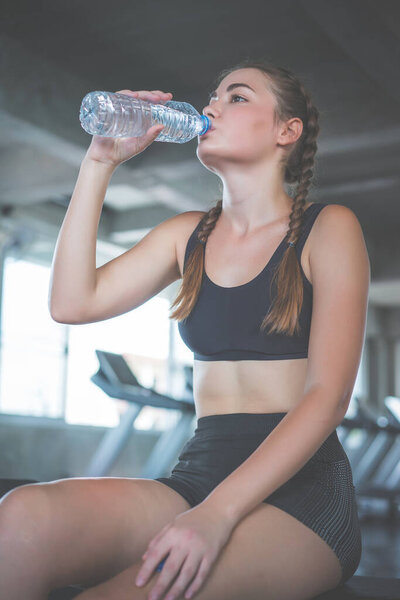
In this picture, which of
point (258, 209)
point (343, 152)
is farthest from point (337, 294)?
point (343, 152)

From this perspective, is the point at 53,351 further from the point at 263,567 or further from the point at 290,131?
the point at 263,567

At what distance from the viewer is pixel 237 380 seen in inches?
45.8

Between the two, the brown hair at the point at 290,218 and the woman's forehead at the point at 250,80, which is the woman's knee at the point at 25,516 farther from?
the woman's forehead at the point at 250,80

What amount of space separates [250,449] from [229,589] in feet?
0.75

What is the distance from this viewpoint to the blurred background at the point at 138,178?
4.29 meters

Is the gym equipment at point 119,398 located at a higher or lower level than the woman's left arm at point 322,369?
lower

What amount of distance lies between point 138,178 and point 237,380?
5.01 meters

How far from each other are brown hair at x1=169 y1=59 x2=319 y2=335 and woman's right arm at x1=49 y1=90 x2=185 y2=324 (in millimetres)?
94

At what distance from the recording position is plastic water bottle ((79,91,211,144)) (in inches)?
49.6

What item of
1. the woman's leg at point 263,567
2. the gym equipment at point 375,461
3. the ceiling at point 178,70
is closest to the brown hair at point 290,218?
the woman's leg at point 263,567

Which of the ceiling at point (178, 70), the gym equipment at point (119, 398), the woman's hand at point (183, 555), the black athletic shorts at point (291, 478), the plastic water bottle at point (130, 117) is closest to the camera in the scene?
the woman's hand at point (183, 555)

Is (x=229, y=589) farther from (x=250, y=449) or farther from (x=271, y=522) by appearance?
(x=250, y=449)

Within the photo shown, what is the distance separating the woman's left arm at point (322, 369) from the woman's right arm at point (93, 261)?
34 centimetres

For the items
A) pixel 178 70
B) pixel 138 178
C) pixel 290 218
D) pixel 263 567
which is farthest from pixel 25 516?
pixel 138 178
